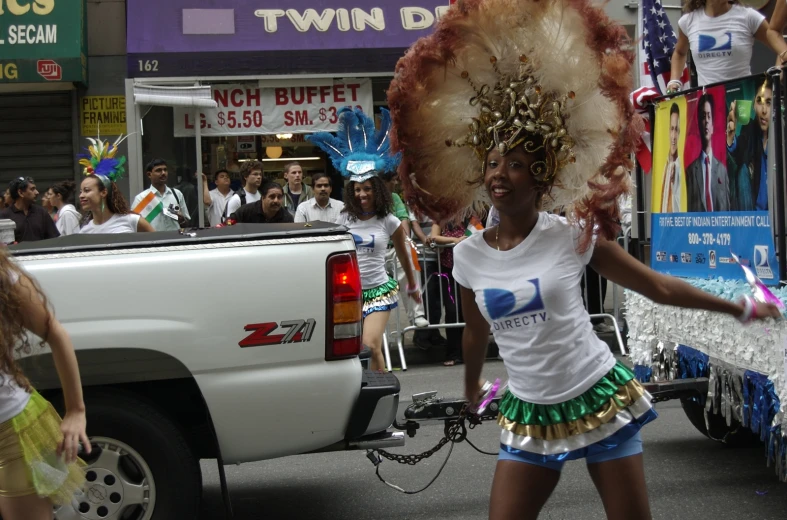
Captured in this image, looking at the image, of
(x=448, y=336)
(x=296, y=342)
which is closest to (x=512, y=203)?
(x=296, y=342)

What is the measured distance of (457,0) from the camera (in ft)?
10.6

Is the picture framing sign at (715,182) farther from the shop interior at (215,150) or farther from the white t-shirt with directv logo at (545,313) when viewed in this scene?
the shop interior at (215,150)

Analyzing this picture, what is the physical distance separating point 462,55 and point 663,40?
377cm

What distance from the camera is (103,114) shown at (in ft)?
50.7

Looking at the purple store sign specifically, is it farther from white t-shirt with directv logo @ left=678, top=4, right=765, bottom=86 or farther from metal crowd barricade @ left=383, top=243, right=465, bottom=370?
white t-shirt with directv logo @ left=678, top=4, right=765, bottom=86

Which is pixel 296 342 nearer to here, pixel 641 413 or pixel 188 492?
pixel 188 492

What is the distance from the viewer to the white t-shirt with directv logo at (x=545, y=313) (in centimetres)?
303

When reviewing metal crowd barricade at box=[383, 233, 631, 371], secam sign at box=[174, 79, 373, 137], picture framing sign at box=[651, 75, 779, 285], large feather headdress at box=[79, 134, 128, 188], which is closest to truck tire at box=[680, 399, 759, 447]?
picture framing sign at box=[651, 75, 779, 285]

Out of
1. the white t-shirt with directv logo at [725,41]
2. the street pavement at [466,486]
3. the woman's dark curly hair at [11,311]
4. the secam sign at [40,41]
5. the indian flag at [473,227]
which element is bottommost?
the street pavement at [466,486]

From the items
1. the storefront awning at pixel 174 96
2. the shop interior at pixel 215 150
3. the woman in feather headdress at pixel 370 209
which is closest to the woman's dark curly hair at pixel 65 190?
the storefront awning at pixel 174 96

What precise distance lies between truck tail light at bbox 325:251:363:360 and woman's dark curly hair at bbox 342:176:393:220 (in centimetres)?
299

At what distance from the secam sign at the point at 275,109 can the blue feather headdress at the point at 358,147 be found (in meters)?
7.61

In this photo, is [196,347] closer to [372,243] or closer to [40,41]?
[372,243]

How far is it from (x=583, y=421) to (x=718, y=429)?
318 centimetres
